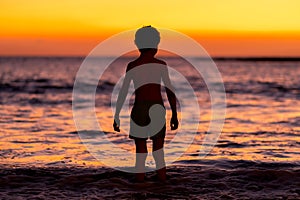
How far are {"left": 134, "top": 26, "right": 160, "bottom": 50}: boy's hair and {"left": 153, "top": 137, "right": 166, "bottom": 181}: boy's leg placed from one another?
1.42 m

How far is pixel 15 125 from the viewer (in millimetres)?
14062

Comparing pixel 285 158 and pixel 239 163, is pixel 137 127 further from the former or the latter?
pixel 285 158

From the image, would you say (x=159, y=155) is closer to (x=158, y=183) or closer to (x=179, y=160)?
(x=158, y=183)

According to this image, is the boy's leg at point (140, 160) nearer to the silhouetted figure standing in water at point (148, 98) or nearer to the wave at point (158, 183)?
the silhouetted figure standing in water at point (148, 98)

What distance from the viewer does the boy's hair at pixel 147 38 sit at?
23.5ft

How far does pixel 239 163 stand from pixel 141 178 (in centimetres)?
240

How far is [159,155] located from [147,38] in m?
1.80

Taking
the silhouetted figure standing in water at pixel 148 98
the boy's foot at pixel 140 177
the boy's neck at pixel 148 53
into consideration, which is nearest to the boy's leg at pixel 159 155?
the silhouetted figure standing in water at pixel 148 98

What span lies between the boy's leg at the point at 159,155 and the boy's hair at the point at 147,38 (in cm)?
142

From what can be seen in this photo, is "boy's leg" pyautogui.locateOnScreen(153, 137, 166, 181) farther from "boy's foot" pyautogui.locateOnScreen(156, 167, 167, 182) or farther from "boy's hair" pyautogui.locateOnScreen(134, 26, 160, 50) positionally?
"boy's hair" pyautogui.locateOnScreen(134, 26, 160, 50)

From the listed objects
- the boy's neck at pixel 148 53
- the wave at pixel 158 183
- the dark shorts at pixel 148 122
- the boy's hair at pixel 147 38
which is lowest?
the wave at pixel 158 183

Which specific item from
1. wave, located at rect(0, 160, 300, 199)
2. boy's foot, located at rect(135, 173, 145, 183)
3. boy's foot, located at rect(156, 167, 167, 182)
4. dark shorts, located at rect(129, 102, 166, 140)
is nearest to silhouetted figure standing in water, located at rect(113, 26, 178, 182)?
dark shorts, located at rect(129, 102, 166, 140)

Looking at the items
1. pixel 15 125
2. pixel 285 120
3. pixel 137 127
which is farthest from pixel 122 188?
pixel 285 120

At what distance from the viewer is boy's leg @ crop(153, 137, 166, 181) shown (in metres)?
7.43
